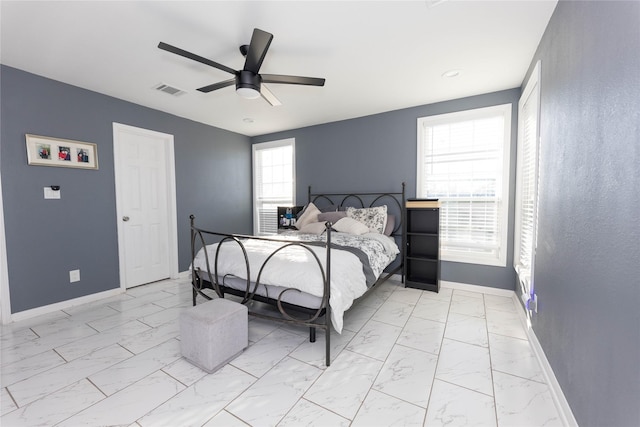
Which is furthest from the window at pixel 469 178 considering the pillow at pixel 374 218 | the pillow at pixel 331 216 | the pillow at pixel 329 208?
the pillow at pixel 329 208

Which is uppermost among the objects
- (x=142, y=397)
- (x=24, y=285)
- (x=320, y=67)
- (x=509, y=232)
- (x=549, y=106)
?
(x=320, y=67)

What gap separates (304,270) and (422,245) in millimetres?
2370

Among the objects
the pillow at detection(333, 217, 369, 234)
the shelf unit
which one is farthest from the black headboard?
the pillow at detection(333, 217, 369, 234)

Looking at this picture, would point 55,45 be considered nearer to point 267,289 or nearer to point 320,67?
point 320,67

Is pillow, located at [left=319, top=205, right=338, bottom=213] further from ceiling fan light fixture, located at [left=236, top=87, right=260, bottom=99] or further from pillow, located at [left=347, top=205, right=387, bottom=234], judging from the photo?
ceiling fan light fixture, located at [left=236, top=87, right=260, bottom=99]

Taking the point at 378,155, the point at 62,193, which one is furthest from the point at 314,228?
the point at 62,193

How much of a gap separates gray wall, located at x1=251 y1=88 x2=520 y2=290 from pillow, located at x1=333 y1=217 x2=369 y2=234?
0.85m

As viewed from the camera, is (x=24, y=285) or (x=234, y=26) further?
(x=24, y=285)

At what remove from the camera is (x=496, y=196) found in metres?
3.48

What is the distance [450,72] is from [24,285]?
5193mm

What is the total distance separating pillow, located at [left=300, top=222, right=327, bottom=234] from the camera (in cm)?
383

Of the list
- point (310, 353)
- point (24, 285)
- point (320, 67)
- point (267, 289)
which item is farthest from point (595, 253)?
point (24, 285)

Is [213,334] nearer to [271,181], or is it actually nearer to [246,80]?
[246,80]

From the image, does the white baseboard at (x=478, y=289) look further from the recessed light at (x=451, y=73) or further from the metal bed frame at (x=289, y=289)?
the recessed light at (x=451, y=73)
